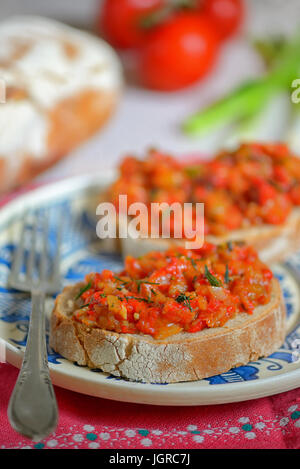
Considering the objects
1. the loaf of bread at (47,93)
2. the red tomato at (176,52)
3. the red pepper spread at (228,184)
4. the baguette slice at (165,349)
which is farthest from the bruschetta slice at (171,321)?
the red tomato at (176,52)

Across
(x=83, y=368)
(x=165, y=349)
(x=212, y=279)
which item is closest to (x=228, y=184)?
(x=212, y=279)

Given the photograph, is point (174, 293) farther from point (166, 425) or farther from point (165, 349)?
point (166, 425)

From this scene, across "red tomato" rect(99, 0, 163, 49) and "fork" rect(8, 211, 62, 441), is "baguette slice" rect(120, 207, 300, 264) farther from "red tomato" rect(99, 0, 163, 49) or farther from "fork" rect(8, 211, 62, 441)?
"red tomato" rect(99, 0, 163, 49)

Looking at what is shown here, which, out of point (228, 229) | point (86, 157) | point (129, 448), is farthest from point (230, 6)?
point (129, 448)

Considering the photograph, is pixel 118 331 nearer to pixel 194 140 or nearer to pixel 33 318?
pixel 33 318

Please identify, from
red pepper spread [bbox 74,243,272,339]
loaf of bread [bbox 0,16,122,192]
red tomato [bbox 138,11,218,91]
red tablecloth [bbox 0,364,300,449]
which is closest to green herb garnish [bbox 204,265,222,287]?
red pepper spread [bbox 74,243,272,339]

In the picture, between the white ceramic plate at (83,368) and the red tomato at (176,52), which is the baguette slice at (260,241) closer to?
the white ceramic plate at (83,368)
